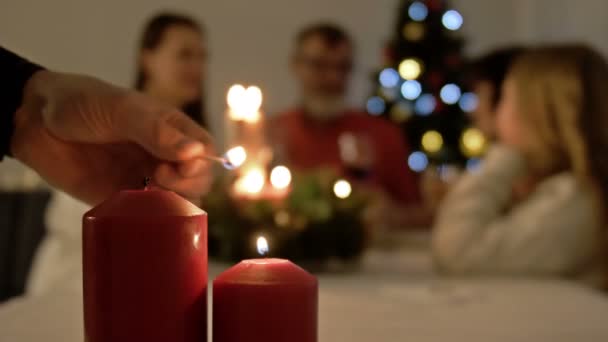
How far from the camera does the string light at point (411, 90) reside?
159 inches

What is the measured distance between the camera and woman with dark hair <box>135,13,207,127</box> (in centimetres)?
180

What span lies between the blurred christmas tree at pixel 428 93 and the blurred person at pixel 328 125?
2.85 ft

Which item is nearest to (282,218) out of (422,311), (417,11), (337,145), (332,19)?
(422,311)

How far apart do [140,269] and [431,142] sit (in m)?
3.68

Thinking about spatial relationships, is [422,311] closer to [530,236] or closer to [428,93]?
[530,236]

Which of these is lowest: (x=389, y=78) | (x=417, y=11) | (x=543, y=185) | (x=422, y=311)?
(x=422, y=311)

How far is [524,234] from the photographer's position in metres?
1.51

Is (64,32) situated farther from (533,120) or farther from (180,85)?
(533,120)

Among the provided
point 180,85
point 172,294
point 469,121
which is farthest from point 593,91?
point 469,121

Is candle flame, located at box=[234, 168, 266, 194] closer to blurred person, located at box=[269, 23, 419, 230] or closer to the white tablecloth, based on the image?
the white tablecloth

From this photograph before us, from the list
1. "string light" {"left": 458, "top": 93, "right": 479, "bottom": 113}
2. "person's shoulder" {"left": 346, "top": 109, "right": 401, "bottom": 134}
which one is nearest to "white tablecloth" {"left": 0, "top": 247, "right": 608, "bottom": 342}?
"person's shoulder" {"left": 346, "top": 109, "right": 401, "bottom": 134}

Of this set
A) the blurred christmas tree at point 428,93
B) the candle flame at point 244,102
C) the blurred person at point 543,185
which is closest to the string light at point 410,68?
the blurred christmas tree at point 428,93

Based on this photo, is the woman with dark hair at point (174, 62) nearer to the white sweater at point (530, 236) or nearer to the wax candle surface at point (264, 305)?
the white sweater at point (530, 236)

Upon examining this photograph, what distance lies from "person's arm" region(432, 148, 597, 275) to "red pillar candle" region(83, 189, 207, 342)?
116 centimetres
